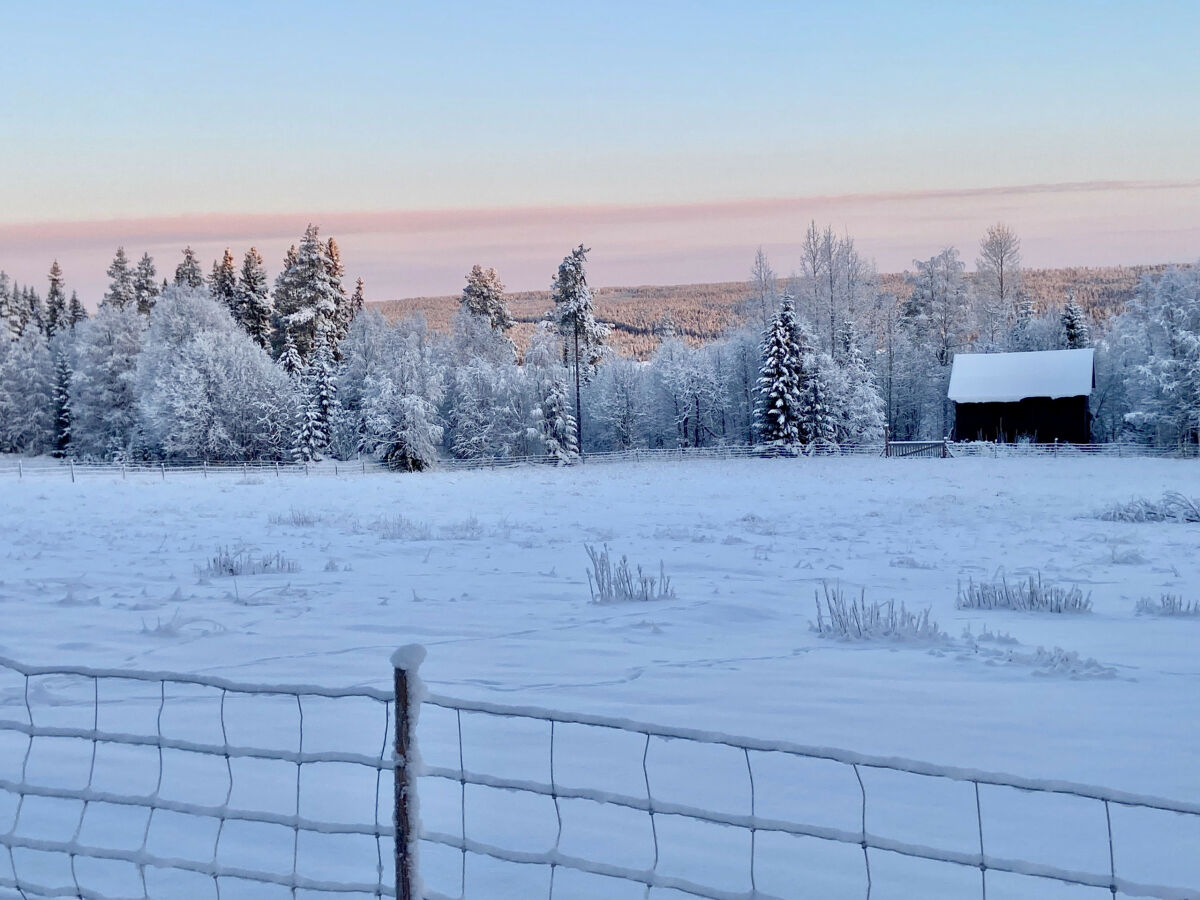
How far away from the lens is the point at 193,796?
4.61 m

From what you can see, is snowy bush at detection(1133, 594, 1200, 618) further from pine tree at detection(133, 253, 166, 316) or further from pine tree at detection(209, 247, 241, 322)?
pine tree at detection(133, 253, 166, 316)

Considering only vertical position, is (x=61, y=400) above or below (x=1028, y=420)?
above

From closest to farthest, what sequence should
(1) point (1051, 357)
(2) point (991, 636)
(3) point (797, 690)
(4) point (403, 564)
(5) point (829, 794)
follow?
(5) point (829, 794) → (3) point (797, 690) → (2) point (991, 636) → (4) point (403, 564) → (1) point (1051, 357)

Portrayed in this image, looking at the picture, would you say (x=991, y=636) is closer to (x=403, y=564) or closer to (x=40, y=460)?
(x=403, y=564)

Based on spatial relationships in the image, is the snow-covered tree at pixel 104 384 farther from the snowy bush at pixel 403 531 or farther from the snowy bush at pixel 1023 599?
the snowy bush at pixel 1023 599

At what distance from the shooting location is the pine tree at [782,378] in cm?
4797

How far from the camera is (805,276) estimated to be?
189 ft

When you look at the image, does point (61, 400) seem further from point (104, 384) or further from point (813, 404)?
point (813, 404)

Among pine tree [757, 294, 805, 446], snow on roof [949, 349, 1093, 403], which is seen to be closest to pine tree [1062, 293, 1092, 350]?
snow on roof [949, 349, 1093, 403]

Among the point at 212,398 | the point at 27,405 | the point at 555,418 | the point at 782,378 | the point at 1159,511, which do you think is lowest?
the point at 555,418

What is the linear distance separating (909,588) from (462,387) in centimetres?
5023

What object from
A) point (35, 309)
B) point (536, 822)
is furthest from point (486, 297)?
point (536, 822)

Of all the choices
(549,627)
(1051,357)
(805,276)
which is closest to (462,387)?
(805,276)

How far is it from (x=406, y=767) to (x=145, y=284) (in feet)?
291
